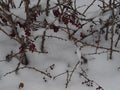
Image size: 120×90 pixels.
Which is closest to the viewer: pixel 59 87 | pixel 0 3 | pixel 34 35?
pixel 0 3

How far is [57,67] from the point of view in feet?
6.80

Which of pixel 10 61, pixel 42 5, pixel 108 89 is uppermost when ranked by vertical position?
pixel 42 5

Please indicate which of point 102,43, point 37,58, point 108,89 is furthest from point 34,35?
point 108,89

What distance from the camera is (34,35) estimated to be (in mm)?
2141

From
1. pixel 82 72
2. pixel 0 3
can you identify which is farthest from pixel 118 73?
pixel 0 3

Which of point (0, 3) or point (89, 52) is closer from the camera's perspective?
point (0, 3)

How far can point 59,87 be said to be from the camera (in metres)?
2.00

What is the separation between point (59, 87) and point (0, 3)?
2.15 ft

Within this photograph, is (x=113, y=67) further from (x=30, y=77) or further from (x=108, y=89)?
(x=30, y=77)

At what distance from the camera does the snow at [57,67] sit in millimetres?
2010

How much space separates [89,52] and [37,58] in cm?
36

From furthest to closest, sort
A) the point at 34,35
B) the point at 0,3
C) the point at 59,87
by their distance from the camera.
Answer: the point at 34,35
the point at 59,87
the point at 0,3

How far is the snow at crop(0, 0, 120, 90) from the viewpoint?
2010 millimetres

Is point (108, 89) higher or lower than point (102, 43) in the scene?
lower
